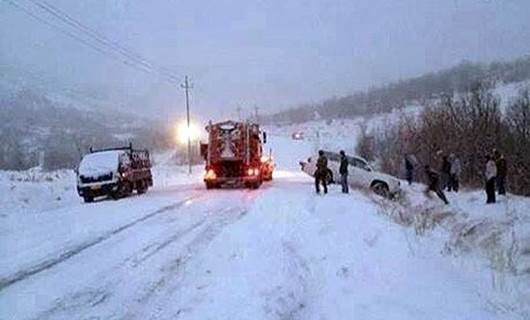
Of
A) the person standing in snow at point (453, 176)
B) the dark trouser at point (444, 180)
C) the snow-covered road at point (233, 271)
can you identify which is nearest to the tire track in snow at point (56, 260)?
the snow-covered road at point (233, 271)

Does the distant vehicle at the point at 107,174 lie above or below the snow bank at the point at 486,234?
above

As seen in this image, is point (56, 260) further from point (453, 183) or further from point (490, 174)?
point (453, 183)

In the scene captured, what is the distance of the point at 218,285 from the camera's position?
361 inches

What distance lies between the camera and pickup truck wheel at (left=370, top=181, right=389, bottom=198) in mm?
29000

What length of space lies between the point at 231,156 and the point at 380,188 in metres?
7.16

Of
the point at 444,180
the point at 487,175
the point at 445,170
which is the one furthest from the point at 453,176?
the point at 487,175

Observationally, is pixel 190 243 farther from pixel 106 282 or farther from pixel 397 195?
pixel 397 195

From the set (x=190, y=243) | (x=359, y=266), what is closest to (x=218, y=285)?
(x=359, y=266)

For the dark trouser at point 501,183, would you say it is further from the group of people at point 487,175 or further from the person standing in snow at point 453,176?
the person standing in snow at point 453,176

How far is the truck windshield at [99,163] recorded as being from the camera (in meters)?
26.8

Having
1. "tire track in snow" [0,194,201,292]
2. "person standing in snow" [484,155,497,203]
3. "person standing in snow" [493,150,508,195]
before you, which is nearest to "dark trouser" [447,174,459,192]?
"person standing in snow" [493,150,508,195]

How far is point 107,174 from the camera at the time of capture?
87.8 feet

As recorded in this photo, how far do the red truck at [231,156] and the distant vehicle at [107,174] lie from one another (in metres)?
3.65

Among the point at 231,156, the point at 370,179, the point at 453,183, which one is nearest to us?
the point at 370,179
